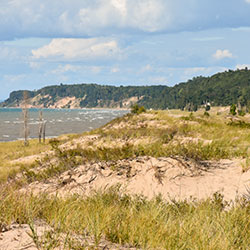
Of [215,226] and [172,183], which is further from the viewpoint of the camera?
[172,183]

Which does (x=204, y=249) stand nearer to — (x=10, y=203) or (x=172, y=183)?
(x=10, y=203)

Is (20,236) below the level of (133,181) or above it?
above

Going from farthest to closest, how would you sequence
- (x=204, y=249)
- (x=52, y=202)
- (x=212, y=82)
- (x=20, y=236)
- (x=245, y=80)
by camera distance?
(x=212, y=82), (x=245, y=80), (x=52, y=202), (x=20, y=236), (x=204, y=249)

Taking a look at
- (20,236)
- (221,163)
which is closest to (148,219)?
(20,236)

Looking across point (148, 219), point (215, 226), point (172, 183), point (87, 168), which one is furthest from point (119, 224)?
point (87, 168)

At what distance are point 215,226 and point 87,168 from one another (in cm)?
681

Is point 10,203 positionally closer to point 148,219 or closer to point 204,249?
point 148,219

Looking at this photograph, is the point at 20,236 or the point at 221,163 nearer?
the point at 20,236

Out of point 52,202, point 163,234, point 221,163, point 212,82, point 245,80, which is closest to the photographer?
point 163,234

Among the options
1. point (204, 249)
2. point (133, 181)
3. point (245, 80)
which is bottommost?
point (133, 181)

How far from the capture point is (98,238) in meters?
3.66

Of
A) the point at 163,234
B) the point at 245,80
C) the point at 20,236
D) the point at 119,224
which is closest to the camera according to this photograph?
the point at 20,236

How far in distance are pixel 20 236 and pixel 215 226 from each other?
2701 mm

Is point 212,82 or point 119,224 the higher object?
point 212,82
